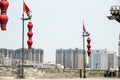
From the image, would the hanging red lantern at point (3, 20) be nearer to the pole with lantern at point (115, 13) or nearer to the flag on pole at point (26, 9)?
the flag on pole at point (26, 9)

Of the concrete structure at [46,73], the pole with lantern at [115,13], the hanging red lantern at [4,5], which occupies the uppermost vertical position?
the pole with lantern at [115,13]

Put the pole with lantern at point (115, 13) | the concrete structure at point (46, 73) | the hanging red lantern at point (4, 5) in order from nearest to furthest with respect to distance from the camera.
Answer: the hanging red lantern at point (4, 5) < the pole with lantern at point (115, 13) < the concrete structure at point (46, 73)

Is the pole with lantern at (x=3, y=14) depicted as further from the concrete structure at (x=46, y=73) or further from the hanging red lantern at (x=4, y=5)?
the concrete structure at (x=46, y=73)

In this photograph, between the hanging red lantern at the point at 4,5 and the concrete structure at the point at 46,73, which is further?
the concrete structure at the point at 46,73

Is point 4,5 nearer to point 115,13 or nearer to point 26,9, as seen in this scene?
point 26,9

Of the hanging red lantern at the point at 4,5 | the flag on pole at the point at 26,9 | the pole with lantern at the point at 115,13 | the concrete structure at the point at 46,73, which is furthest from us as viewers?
the concrete structure at the point at 46,73

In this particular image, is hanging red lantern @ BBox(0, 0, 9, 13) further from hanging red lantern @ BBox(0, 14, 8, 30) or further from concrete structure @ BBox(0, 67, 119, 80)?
concrete structure @ BBox(0, 67, 119, 80)

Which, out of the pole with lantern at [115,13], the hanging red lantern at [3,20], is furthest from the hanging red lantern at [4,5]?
the pole with lantern at [115,13]

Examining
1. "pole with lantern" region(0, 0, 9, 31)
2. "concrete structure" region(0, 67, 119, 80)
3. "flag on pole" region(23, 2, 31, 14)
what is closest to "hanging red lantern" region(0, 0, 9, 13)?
"pole with lantern" region(0, 0, 9, 31)

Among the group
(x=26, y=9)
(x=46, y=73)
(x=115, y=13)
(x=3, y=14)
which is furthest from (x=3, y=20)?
(x=46, y=73)

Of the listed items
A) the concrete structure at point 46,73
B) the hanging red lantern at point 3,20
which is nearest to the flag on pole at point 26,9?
the concrete structure at point 46,73

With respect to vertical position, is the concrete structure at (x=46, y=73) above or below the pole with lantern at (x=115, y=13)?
below

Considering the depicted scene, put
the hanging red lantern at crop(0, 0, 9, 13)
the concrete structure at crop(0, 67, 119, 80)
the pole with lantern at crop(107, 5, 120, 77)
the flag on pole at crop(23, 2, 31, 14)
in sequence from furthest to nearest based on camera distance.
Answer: the concrete structure at crop(0, 67, 119, 80) → the flag on pole at crop(23, 2, 31, 14) → the pole with lantern at crop(107, 5, 120, 77) → the hanging red lantern at crop(0, 0, 9, 13)

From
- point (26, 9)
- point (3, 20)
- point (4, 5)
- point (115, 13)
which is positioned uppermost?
point (26, 9)
